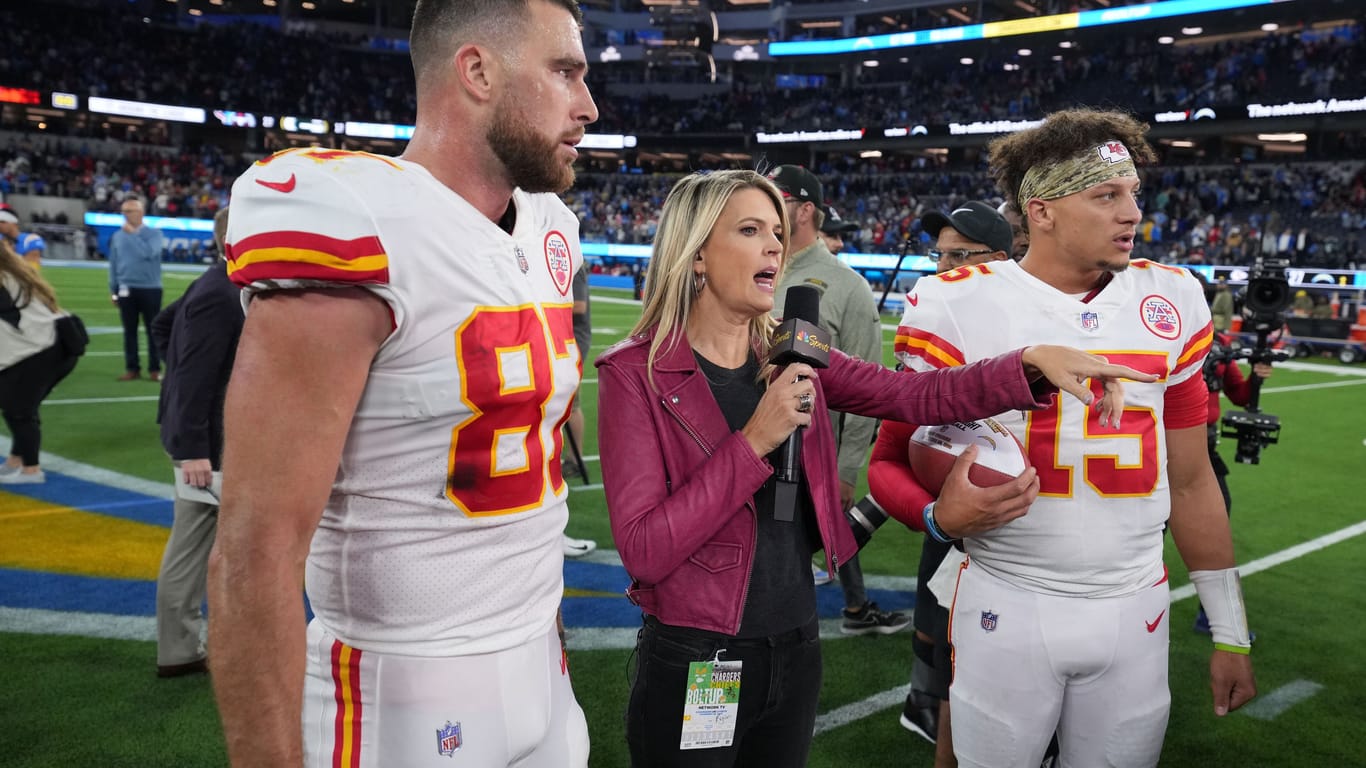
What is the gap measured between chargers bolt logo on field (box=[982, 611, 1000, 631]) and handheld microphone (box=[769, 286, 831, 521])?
67 centimetres

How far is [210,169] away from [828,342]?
50.8 metres

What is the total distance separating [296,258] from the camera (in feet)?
4.35

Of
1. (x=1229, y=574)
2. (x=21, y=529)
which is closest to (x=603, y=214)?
(x=21, y=529)

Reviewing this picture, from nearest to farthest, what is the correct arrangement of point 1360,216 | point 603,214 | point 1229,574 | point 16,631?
point 1229,574 → point 16,631 → point 1360,216 → point 603,214

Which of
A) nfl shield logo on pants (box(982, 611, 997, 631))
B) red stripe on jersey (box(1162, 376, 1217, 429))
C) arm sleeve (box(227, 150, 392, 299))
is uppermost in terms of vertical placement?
arm sleeve (box(227, 150, 392, 299))

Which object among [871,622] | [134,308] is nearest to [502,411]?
[871,622]

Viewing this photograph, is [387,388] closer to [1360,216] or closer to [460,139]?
[460,139]

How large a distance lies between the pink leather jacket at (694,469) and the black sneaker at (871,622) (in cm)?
270

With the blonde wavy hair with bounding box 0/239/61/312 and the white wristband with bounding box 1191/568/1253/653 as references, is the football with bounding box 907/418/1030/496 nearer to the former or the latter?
the white wristband with bounding box 1191/568/1253/653

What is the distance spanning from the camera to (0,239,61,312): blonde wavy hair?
21.6 ft

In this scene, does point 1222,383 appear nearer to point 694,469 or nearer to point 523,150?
point 694,469

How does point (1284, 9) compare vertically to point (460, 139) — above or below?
above

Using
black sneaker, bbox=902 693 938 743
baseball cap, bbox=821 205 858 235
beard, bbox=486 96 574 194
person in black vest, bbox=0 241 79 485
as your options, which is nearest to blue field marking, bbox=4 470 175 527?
person in black vest, bbox=0 241 79 485

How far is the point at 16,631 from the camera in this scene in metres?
4.50
